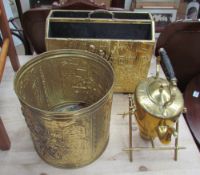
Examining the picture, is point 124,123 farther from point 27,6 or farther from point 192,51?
point 27,6

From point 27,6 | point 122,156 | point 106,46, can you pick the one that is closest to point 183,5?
point 27,6

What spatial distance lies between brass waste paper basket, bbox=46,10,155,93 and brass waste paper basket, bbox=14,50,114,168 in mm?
75

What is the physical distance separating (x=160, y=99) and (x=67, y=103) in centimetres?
→ 34

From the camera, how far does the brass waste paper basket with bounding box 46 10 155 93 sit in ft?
2.55

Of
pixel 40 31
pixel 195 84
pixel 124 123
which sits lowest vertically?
pixel 195 84

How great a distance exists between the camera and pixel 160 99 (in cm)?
64

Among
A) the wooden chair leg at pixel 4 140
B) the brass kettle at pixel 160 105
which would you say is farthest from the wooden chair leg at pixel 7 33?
the brass kettle at pixel 160 105

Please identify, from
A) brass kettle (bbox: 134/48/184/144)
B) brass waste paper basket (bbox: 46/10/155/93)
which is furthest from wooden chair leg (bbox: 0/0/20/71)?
brass kettle (bbox: 134/48/184/144)

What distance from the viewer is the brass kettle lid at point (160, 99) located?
62cm

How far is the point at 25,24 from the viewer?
3.47 ft

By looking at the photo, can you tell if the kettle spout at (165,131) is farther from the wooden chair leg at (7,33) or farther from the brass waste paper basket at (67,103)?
the wooden chair leg at (7,33)

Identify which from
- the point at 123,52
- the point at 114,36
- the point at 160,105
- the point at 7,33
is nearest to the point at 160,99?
the point at 160,105

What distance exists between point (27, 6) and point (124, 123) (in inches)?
50.9

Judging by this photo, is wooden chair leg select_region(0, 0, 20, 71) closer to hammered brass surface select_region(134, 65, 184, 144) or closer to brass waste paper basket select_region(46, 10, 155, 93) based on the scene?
brass waste paper basket select_region(46, 10, 155, 93)
